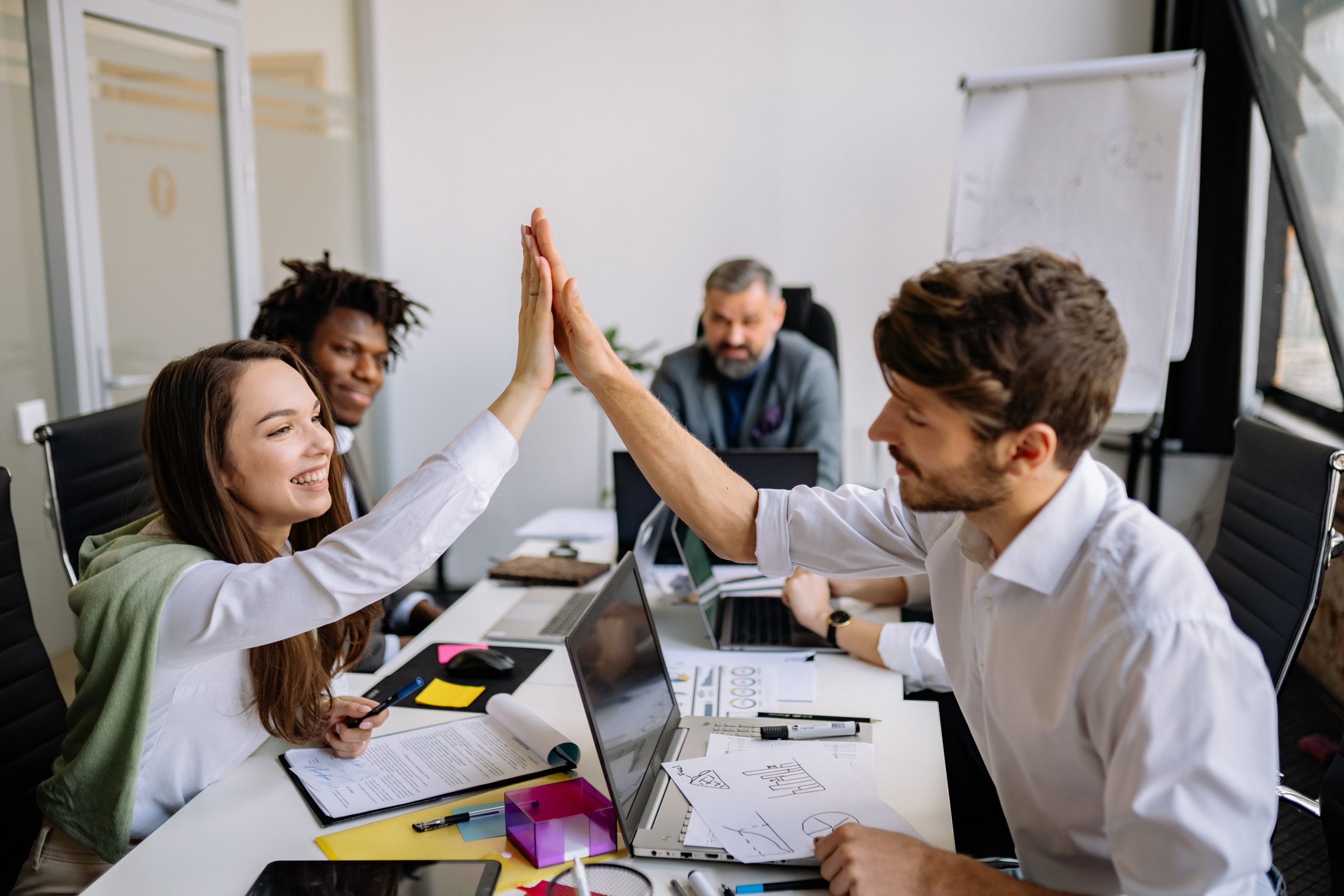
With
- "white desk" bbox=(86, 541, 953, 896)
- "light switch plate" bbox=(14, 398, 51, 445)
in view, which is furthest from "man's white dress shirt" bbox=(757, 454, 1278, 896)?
"light switch plate" bbox=(14, 398, 51, 445)

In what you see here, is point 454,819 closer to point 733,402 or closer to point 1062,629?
point 1062,629

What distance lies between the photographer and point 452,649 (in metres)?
1.86

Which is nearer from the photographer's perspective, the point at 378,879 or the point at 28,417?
the point at 378,879

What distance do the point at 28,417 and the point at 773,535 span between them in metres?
2.38

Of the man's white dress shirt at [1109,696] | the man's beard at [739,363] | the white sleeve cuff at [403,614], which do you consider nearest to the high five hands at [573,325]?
the man's white dress shirt at [1109,696]

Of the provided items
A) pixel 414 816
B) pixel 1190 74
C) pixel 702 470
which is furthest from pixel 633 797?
pixel 1190 74

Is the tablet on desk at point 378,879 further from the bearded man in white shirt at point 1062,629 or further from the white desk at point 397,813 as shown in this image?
the bearded man in white shirt at point 1062,629

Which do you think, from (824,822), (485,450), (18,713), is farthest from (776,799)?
(18,713)

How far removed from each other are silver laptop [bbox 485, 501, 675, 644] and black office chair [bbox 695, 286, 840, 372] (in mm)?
1290

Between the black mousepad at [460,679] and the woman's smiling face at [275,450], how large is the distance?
35 centimetres

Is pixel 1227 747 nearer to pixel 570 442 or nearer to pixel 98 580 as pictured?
pixel 98 580

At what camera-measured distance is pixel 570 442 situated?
4.34m

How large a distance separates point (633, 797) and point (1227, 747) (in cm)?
64

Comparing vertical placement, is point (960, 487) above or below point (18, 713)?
above
